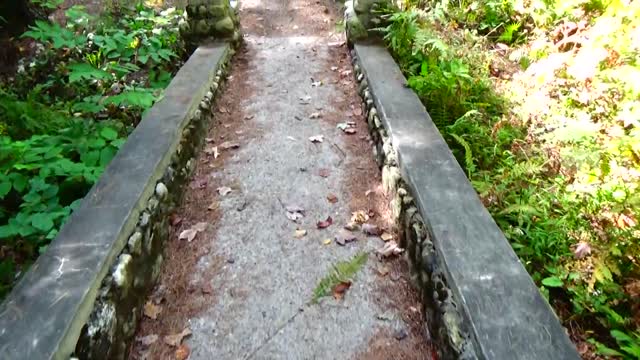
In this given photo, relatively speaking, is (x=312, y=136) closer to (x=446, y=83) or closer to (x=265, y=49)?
(x=446, y=83)

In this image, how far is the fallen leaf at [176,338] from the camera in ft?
9.92

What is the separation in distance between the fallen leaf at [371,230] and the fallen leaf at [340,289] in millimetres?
619

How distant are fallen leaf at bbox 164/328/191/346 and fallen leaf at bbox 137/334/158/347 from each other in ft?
0.24

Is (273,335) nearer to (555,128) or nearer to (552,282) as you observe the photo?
(552,282)

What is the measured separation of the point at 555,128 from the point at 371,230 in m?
2.38

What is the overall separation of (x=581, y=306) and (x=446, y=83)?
113 inches

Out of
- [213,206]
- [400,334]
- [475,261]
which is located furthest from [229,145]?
[475,261]

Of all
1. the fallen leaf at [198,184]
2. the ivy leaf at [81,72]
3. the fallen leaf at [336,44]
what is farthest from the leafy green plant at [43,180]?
the fallen leaf at [336,44]

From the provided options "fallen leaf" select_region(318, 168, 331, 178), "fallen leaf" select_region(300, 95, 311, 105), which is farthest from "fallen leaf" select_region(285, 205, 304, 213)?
"fallen leaf" select_region(300, 95, 311, 105)

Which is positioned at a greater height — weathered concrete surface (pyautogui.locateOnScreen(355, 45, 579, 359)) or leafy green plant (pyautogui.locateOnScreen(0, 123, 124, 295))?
weathered concrete surface (pyautogui.locateOnScreen(355, 45, 579, 359))

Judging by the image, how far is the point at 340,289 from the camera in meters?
3.39

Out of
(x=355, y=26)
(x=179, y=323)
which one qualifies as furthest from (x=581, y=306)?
(x=355, y=26)

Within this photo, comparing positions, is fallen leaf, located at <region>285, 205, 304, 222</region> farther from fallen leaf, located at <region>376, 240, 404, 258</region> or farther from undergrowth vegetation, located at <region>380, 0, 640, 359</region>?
undergrowth vegetation, located at <region>380, 0, 640, 359</region>

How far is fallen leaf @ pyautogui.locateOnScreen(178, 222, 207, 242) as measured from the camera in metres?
3.95
